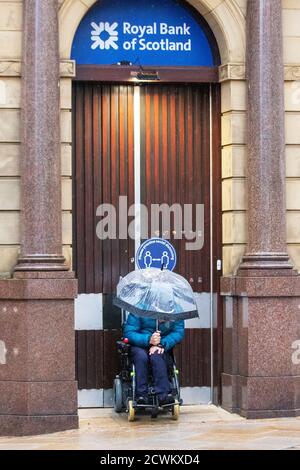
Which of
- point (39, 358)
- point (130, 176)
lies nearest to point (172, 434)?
point (39, 358)

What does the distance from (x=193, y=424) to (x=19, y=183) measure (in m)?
3.46

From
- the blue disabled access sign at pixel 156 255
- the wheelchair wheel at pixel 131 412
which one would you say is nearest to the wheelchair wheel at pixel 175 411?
the wheelchair wheel at pixel 131 412

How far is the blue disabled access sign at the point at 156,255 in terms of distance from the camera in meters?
14.7

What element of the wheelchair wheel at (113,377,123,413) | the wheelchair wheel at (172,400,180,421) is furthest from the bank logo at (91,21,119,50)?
the wheelchair wheel at (172,400,180,421)

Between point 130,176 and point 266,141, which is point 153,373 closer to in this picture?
point 130,176

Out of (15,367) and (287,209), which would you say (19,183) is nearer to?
(15,367)

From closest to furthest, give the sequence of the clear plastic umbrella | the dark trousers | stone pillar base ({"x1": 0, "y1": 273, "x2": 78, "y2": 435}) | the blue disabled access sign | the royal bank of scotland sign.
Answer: stone pillar base ({"x1": 0, "y1": 273, "x2": 78, "y2": 435}) → the dark trousers → the clear plastic umbrella → the royal bank of scotland sign → the blue disabled access sign

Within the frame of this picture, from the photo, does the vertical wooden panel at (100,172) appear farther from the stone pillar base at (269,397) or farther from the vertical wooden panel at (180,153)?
the stone pillar base at (269,397)

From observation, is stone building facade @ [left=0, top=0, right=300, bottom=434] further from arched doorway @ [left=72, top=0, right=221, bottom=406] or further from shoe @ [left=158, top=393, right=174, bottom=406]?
shoe @ [left=158, top=393, right=174, bottom=406]

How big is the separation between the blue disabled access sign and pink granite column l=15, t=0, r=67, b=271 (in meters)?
1.48

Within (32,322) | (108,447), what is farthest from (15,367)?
(108,447)

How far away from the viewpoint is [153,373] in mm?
13422

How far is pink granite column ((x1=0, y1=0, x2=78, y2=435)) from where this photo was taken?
13.1 metres

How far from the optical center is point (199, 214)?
14.8 meters
